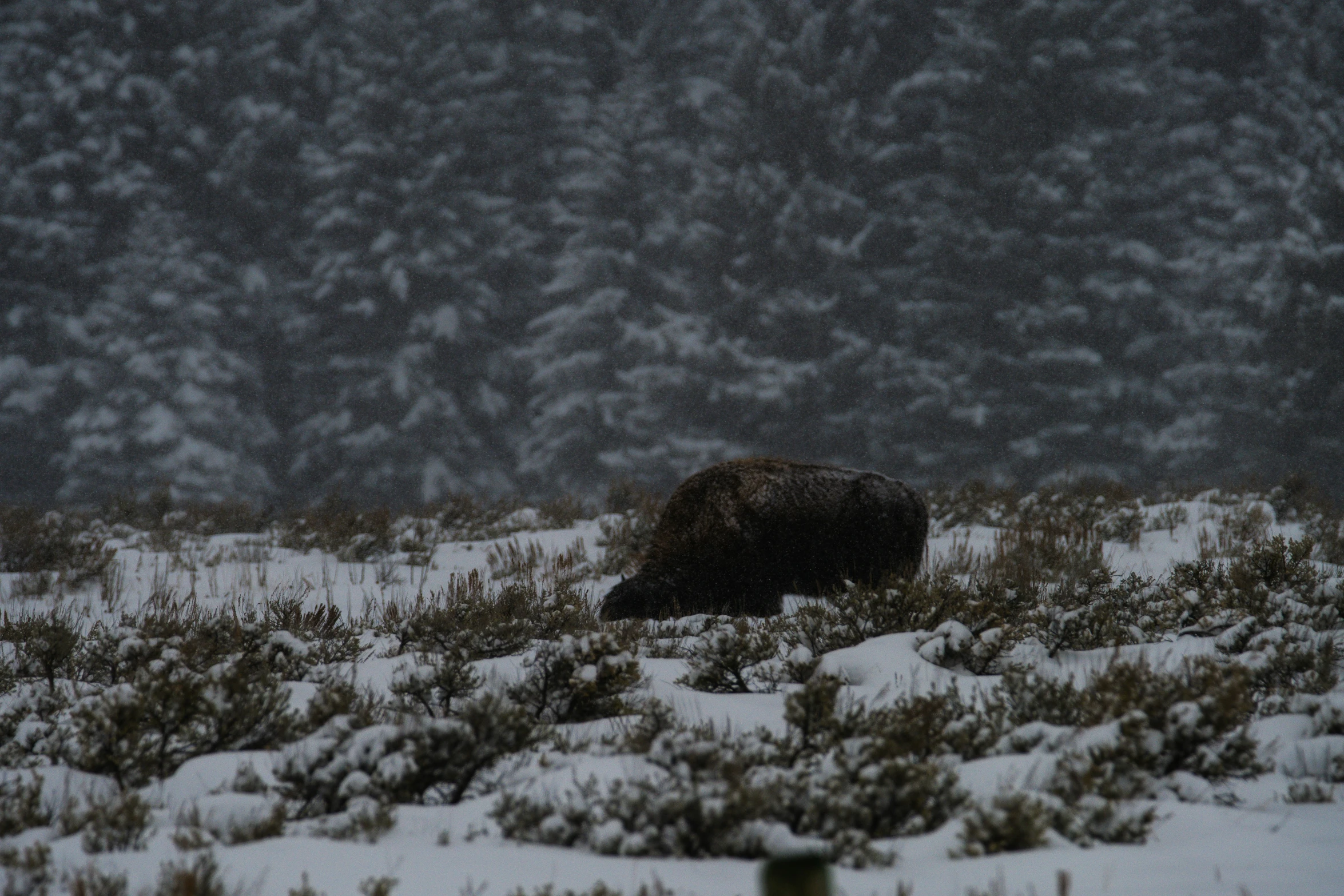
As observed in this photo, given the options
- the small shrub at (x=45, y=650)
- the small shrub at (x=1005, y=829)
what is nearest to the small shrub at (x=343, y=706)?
the small shrub at (x=45, y=650)

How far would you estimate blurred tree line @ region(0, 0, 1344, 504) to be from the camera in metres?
18.4

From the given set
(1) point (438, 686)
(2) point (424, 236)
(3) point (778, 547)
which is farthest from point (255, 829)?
(2) point (424, 236)

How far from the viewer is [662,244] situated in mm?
20828

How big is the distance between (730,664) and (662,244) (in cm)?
1827

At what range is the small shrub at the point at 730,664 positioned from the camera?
11.9ft

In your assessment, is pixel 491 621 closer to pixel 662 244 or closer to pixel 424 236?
pixel 662 244

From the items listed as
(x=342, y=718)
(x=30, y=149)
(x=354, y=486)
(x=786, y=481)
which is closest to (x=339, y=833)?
(x=342, y=718)

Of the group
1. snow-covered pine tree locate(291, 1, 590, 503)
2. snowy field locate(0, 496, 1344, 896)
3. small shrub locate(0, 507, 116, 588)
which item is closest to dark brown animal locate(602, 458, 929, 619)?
snowy field locate(0, 496, 1344, 896)

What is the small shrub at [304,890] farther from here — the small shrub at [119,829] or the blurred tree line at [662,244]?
the blurred tree line at [662,244]

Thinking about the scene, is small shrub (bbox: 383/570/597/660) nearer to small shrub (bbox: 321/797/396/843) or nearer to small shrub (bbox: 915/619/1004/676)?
small shrub (bbox: 321/797/396/843)

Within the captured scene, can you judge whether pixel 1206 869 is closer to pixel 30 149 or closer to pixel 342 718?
pixel 342 718

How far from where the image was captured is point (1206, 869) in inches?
75.0

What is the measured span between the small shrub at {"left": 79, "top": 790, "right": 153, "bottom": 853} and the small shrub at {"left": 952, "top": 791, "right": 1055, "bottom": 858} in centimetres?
204

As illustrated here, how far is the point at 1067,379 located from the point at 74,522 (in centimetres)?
1813
